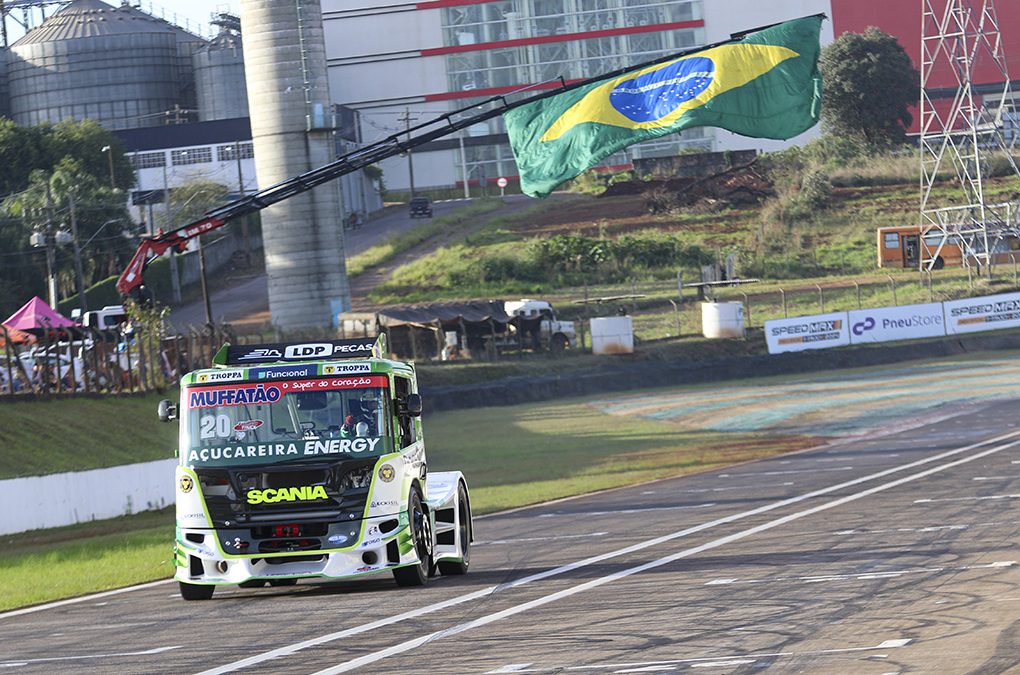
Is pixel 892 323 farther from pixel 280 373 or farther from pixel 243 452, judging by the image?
pixel 243 452

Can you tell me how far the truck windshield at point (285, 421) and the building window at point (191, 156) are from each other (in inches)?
4130

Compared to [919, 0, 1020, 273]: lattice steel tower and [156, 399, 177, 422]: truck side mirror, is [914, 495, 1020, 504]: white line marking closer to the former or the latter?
[156, 399, 177, 422]: truck side mirror

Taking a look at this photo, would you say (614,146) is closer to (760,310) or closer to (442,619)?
(442,619)

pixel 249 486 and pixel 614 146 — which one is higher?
pixel 614 146

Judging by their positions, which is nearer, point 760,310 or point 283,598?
point 283,598

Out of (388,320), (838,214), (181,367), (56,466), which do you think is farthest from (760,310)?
(56,466)

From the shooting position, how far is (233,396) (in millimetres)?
17234

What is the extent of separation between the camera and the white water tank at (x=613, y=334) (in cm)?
6128

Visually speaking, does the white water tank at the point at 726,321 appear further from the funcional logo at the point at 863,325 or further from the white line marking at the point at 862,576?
the white line marking at the point at 862,576

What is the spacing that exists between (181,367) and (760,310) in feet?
113

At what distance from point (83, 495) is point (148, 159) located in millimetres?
96034

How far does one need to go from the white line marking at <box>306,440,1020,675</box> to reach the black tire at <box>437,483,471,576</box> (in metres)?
2.10

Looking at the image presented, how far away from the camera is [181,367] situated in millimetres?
43844

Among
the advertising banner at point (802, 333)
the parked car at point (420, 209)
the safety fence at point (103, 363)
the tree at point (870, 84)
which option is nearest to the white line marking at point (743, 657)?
the safety fence at point (103, 363)
